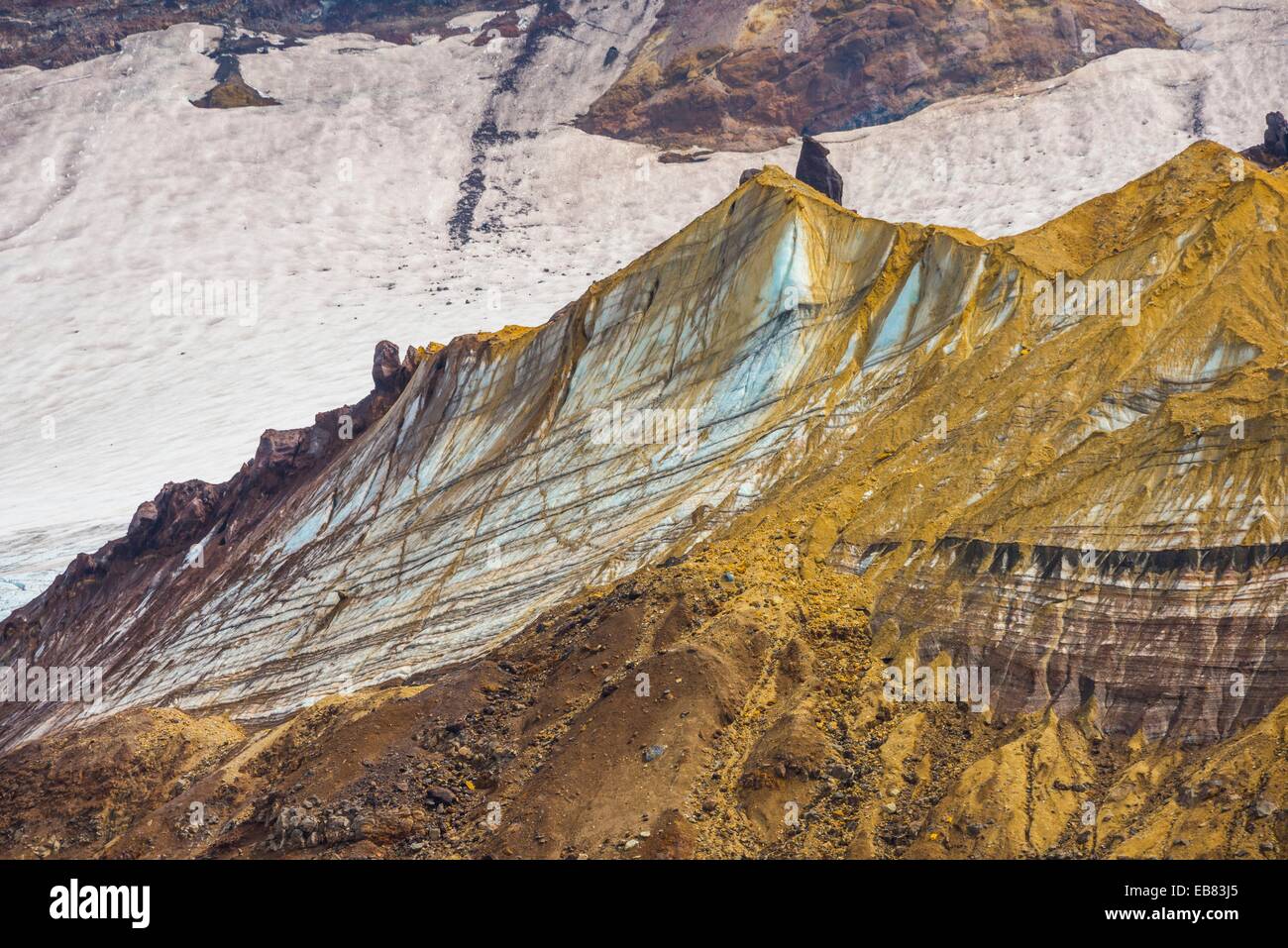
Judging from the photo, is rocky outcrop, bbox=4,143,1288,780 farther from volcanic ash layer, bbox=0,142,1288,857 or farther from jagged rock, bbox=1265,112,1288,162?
jagged rock, bbox=1265,112,1288,162

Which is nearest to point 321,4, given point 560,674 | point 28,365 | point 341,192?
point 341,192

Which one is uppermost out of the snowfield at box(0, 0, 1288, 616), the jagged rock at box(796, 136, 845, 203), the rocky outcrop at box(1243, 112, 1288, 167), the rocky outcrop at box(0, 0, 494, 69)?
the rocky outcrop at box(1243, 112, 1288, 167)

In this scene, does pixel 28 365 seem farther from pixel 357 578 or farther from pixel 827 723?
pixel 827 723

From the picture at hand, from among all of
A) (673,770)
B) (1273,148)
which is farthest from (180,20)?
(673,770)

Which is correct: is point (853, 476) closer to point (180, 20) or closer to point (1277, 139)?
point (1277, 139)

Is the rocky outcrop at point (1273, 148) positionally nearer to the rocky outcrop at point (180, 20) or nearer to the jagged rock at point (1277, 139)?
the jagged rock at point (1277, 139)

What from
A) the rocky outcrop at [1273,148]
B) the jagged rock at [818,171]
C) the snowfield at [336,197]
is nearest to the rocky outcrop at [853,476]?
the rocky outcrop at [1273,148]

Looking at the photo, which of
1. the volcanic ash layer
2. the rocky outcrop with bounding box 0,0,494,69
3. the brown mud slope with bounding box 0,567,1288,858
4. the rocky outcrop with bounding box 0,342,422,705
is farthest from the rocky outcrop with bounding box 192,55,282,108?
the brown mud slope with bounding box 0,567,1288,858

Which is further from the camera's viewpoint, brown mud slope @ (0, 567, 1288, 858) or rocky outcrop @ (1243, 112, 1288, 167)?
rocky outcrop @ (1243, 112, 1288, 167)
